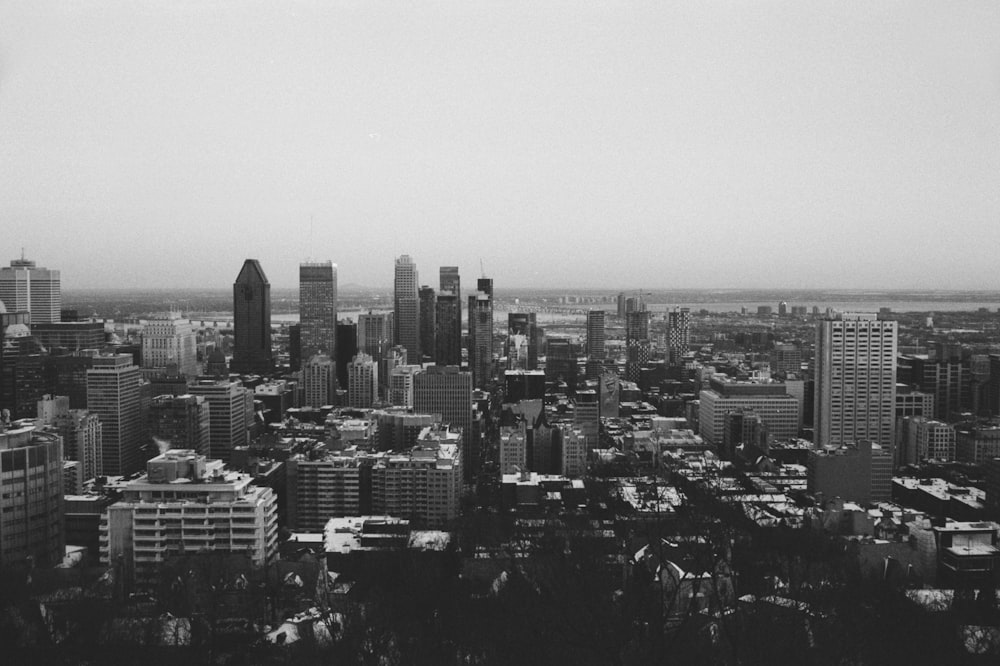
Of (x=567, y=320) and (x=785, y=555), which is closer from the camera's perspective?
(x=785, y=555)

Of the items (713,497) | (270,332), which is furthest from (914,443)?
(270,332)

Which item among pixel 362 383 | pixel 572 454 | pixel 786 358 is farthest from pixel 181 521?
pixel 786 358

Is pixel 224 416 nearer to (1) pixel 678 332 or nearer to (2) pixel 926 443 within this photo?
(2) pixel 926 443

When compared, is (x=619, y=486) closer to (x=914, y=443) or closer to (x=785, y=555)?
(x=785, y=555)

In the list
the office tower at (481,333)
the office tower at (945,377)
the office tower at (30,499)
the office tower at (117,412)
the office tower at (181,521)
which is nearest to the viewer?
the office tower at (181,521)

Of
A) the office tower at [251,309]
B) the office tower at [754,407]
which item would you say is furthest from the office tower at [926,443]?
the office tower at [251,309]

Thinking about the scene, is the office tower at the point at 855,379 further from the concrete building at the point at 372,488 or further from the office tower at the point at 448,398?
the concrete building at the point at 372,488

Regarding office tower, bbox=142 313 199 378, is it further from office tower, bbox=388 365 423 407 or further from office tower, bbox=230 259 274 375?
office tower, bbox=388 365 423 407
